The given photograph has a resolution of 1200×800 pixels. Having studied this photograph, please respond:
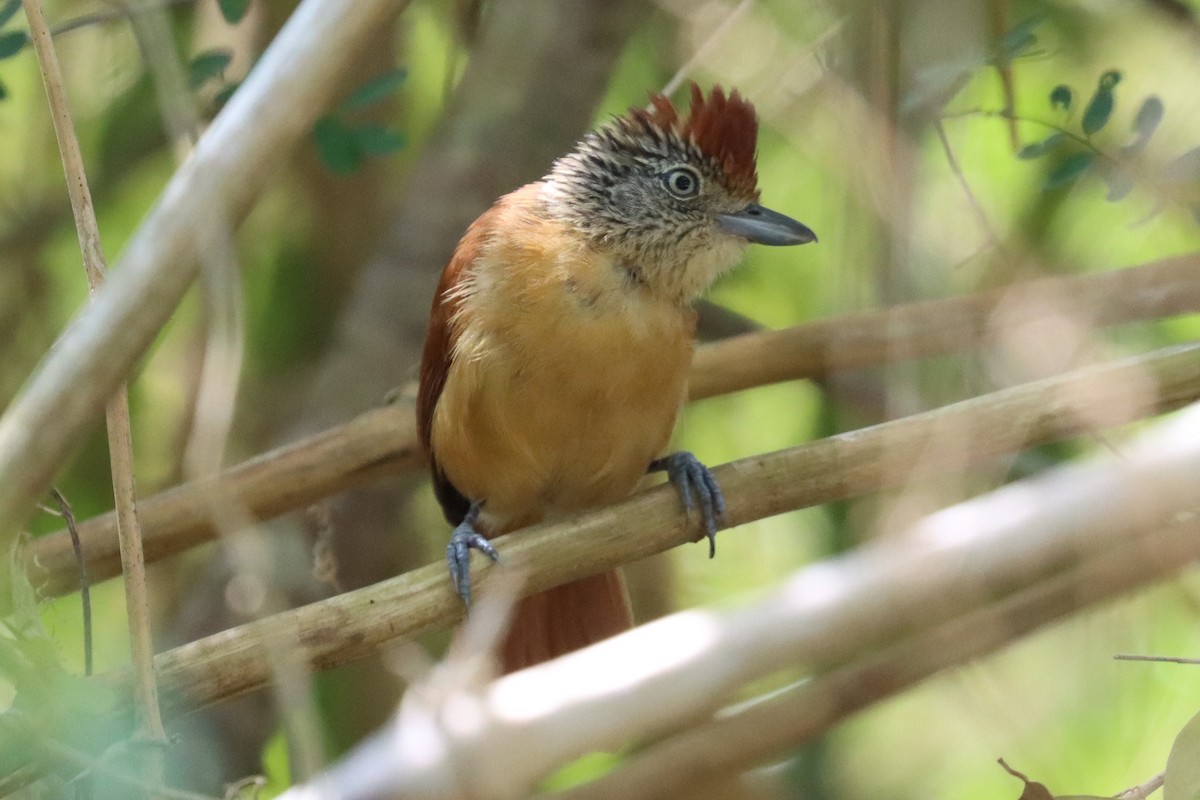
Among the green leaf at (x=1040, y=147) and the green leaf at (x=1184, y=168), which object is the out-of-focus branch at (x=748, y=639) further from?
the green leaf at (x=1040, y=147)

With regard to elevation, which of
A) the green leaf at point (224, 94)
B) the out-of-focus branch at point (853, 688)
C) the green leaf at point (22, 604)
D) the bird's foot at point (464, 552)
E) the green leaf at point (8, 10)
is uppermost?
the green leaf at point (8, 10)

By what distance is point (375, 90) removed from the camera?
286 centimetres

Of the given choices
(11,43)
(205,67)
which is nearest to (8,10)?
(11,43)

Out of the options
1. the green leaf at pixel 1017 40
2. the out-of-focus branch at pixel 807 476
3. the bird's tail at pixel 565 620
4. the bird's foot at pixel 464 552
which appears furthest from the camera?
the bird's tail at pixel 565 620

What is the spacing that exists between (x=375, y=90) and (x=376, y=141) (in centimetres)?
12

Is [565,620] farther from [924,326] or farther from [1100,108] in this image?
[1100,108]

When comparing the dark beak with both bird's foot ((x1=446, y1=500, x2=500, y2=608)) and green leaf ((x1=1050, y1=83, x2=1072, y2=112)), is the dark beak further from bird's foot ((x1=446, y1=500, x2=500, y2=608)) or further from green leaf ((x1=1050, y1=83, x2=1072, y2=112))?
bird's foot ((x1=446, y1=500, x2=500, y2=608))

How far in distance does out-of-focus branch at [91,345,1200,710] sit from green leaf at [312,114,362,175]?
1.15 m

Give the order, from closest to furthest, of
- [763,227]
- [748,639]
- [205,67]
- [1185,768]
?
[748,639]
[1185,768]
[763,227]
[205,67]

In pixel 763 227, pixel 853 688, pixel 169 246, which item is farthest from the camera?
pixel 763 227

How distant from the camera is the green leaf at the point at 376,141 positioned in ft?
9.50

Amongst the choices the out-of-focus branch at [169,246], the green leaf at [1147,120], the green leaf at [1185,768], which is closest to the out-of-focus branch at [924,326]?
the green leaf at [1147,120]

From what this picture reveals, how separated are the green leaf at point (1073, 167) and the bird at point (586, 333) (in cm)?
54

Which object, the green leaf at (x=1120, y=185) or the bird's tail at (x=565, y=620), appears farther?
the bird's tail at (x=565, y=620)
